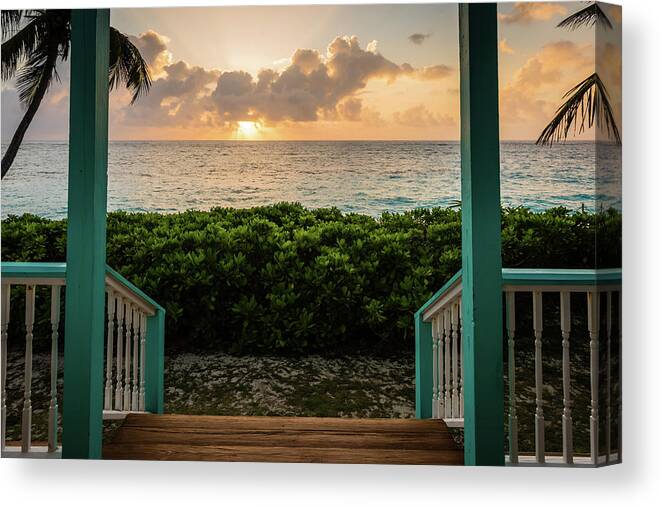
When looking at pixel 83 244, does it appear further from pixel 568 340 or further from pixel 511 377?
pixel 568 340

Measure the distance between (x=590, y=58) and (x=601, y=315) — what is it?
2.47 metres

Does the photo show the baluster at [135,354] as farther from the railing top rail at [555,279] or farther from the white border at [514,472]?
the railing top rail at [555,279]

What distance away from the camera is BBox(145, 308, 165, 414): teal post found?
275 cm

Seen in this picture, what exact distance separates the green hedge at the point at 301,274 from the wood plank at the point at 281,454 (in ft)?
6.42

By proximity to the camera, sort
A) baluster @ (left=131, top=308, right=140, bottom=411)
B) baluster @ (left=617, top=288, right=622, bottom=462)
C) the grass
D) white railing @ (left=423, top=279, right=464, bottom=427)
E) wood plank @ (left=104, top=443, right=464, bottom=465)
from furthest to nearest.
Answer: the grass, baluster @ (left=131, top=308, right=140, bottom=411), white railing @ (left=423, top=279, right=464, bottom=427), wood plank @ (left=104, top=443, right=464, bottom=465), baluster @ (left=617, top=288, right=622, bottom=462)

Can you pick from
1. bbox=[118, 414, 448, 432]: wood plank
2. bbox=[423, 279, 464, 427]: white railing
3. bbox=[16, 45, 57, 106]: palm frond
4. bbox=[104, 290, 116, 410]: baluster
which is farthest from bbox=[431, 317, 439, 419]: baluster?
bbox=[16, 45, 57, 106]: palm frond

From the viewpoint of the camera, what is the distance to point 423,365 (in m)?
2.67

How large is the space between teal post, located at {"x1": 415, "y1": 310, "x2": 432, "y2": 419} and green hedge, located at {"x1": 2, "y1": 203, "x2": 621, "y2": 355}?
1.18 m

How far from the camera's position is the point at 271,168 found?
467 cm

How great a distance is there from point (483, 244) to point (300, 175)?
335 cm

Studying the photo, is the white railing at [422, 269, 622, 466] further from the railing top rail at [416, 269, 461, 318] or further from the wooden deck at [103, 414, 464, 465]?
the wooden deck at [103, 414, 464, 465]

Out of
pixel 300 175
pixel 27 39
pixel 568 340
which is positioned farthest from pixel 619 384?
pixel 27 39

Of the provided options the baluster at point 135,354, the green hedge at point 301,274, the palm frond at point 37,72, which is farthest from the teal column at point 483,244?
the palm frond at point 37,72

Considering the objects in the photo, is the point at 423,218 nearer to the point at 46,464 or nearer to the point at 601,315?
the point at 601,315
